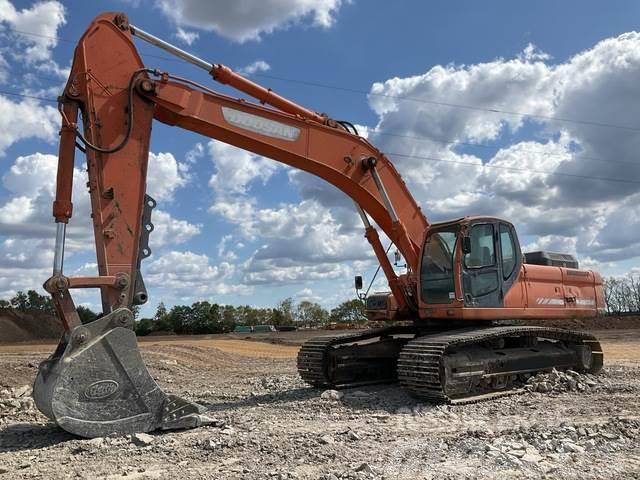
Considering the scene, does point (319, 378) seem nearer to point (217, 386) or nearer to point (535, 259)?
point (217, 386)

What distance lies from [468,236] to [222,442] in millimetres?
5154

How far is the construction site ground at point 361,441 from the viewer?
555 centimetres

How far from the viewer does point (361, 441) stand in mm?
6602

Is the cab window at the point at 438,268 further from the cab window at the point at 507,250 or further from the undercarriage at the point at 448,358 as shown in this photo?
the cab window at the point at 507,250

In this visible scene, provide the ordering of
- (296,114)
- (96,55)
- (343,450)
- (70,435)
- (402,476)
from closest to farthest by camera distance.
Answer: (402,476), (343,450), (70,435), (96,55), (296,114)

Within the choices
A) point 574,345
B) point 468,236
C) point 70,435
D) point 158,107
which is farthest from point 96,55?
point 574,345

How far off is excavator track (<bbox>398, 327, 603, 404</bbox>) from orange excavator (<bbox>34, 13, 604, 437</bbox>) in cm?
3

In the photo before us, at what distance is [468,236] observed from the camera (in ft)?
32.1

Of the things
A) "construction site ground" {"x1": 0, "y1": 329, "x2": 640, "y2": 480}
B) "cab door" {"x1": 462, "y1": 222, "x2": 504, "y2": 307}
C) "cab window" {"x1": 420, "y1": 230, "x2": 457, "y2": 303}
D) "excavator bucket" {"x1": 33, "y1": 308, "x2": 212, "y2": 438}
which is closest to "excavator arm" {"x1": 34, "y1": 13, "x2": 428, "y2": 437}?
"excavator bucket" {"x1": 33, "y1": 308, "x2": 212, "y2": 438}

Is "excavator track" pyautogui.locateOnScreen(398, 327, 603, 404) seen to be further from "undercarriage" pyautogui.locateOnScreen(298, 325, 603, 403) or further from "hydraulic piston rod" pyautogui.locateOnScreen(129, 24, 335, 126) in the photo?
"hydraulic piston rod" pyautogui.locateOnScreen(129, 24, 335, 126)

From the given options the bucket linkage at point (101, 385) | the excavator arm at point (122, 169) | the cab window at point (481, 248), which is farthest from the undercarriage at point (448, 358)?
the bucket linkage at point (101, 385)

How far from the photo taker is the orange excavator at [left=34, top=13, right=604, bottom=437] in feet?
22.2

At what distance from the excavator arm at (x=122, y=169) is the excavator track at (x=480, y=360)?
3.05 m

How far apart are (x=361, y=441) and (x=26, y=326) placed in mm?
48167
